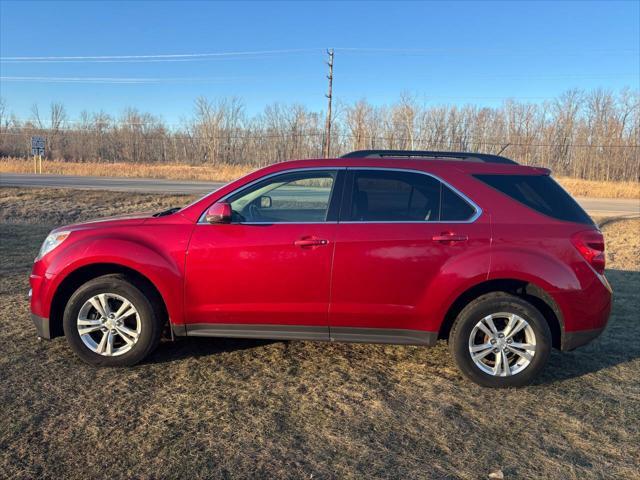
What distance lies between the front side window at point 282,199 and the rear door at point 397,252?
0.24 meters

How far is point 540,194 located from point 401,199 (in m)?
1.13

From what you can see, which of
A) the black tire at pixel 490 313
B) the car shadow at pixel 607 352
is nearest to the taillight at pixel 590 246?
the black tire at pixel 490 313

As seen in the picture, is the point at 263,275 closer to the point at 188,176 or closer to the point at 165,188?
the point at 165,188

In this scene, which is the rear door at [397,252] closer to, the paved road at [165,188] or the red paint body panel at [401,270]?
the red paint body panel at [401,270]

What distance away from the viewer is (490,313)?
3775 mm

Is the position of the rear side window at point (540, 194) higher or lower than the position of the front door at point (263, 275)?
higher

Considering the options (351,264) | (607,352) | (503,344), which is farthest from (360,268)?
(607,352)

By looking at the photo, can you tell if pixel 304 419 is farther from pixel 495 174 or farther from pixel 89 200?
pixel 89 200

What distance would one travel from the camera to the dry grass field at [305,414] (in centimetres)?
275

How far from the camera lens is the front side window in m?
3.98

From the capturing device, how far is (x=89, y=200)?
15055mm

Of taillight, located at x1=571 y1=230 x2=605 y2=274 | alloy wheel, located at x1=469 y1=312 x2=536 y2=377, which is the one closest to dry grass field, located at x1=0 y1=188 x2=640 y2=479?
alloy wheel, located at x1=469 y1=312 x2=536 y2=377

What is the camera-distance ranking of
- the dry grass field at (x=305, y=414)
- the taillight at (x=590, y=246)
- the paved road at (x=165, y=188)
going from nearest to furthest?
the dry grass field at (x=305, y=414) → the taillight at (x=590, y=246) → the paved road at (x=165, y=188)

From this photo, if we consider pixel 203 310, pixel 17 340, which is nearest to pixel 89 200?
pixel 17 340
